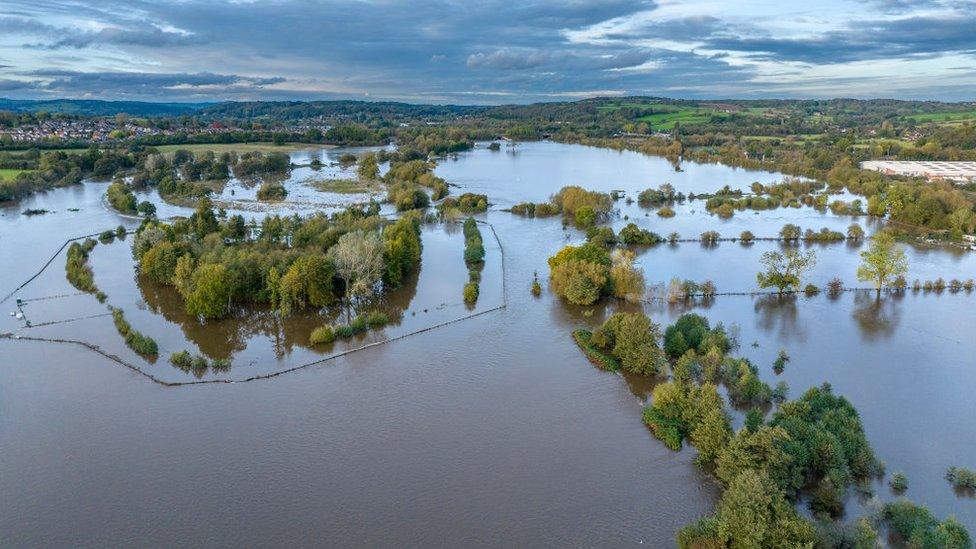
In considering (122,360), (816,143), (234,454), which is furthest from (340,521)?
(816,143)

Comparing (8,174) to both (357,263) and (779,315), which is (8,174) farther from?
(779,315)

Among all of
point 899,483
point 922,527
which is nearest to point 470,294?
point 899,483

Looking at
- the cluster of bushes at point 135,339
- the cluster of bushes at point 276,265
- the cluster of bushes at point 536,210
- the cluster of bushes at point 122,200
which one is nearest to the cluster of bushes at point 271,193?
the cluster of bushes at point 122,200

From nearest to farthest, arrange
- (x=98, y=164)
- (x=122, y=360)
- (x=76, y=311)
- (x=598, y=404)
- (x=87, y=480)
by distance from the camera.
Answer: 1. (x=87, y=480)
2. (x=598, y=404)
3. (x=122, y=360)
4. (x=76, y=311)
5. (x=98, y=164)

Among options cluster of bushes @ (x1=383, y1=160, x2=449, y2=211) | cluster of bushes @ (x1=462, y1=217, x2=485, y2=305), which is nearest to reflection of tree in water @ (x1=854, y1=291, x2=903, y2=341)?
cluster of bushes @ (x1=462, y1=217, x2=485, y2=305)

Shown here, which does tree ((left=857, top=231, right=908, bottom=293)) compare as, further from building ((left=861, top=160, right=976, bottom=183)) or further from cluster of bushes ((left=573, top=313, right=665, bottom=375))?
building ((left=861, top=160, right=976, bottom=183))

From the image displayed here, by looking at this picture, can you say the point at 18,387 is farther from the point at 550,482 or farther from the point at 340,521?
the point at 550,482
